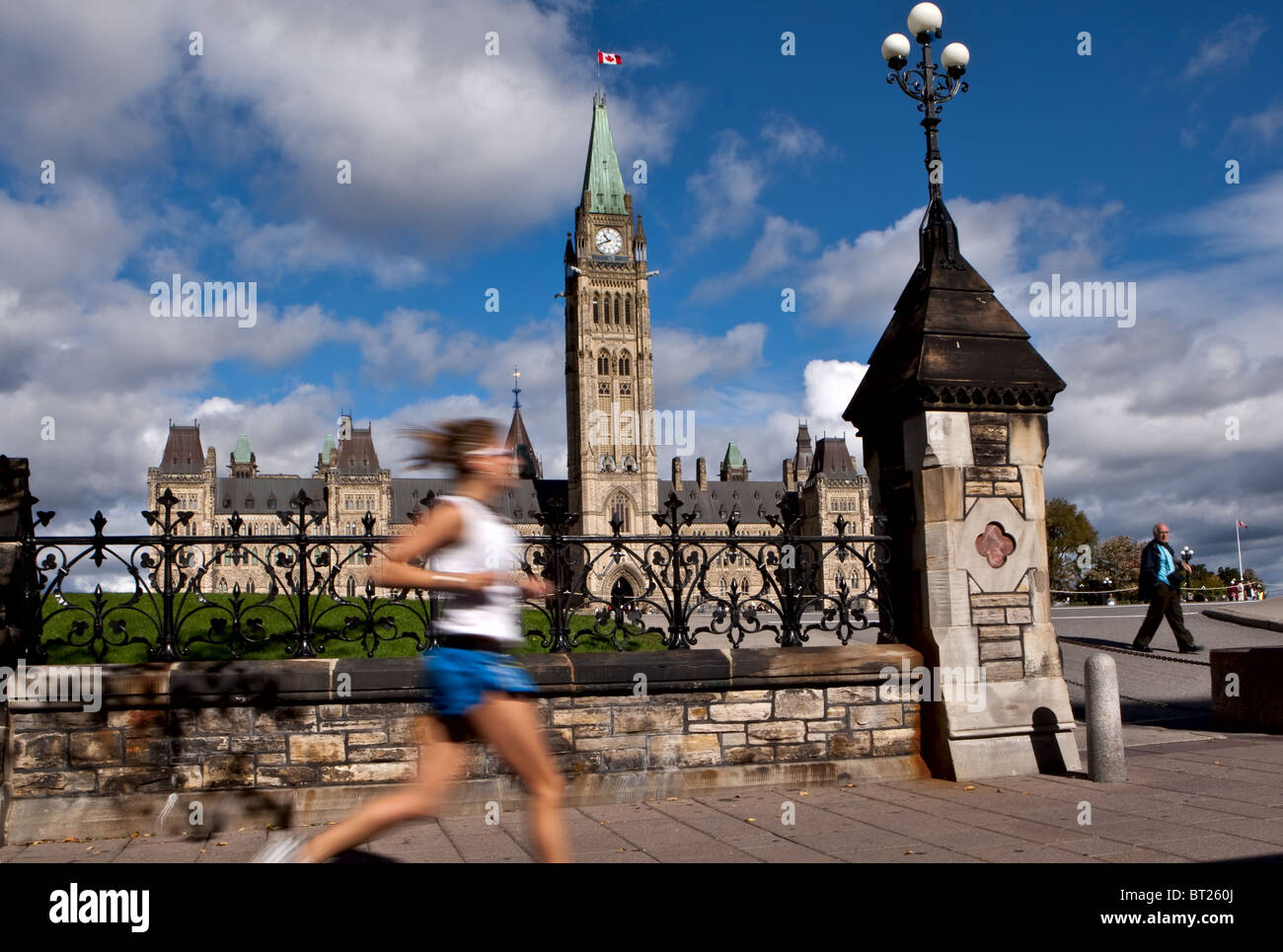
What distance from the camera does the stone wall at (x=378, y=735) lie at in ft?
21.9

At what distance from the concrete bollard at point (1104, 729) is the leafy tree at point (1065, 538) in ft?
208

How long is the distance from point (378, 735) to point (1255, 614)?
699 inches

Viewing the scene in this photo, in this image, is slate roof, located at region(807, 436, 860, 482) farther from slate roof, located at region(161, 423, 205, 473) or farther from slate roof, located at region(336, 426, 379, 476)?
slate roof, located at region(161, 423, 205, 473)

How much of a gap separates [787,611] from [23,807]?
515 centimetres

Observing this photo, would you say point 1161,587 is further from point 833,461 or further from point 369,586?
point 833,461

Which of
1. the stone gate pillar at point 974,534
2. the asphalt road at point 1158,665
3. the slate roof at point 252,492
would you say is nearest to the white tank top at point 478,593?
the stone gate pillar at point 974,534

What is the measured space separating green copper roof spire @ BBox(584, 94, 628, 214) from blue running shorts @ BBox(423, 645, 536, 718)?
12407cm

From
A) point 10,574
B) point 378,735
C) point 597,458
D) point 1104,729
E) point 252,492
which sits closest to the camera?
point 10,574

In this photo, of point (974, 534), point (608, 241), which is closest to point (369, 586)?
point (974, 534)

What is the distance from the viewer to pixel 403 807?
4.22 meters

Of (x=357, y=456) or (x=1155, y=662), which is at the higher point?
(x=357, y=456)

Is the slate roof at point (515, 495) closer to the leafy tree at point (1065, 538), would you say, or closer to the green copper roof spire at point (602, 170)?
the green copper roof spire at point (602, 170)

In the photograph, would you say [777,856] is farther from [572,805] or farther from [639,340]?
[639,340]

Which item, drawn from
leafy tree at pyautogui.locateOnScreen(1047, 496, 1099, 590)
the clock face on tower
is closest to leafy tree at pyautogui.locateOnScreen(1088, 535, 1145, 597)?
leafy tree at pyautogui.locateOnScreen(1047, 496, 1099, 590)
